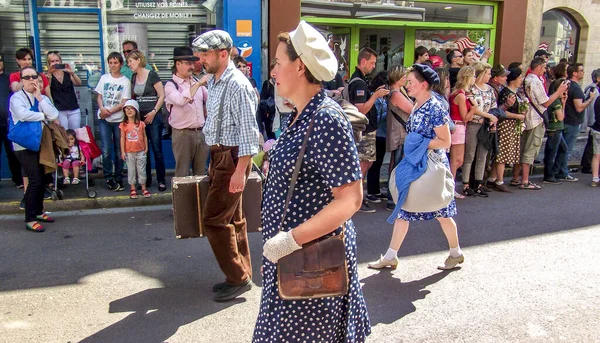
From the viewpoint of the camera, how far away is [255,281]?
185 inches

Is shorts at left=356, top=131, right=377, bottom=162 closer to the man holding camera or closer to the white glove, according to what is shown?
the man holding camera

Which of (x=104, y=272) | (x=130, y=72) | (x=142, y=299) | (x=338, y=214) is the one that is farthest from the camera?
(x=130, y=72)

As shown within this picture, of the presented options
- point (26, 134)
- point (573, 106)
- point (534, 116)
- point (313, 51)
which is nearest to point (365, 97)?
point (534, 116)

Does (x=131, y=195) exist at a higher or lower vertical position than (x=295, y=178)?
lower

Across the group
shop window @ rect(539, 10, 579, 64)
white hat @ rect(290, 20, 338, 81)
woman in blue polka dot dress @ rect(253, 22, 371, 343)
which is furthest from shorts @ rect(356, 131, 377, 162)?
shop window @ rect(539, 10, 579, 64)

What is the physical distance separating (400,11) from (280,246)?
9.07m

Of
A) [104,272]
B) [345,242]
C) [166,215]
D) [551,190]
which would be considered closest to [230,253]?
[104,272]

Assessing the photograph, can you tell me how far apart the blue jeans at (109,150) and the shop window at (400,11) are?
3.89m

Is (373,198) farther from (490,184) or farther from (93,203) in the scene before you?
(93,203)

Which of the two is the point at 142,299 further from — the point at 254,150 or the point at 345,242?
the point at 345,242

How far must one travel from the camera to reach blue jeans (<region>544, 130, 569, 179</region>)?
877cm

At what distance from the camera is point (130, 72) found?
8156 mm

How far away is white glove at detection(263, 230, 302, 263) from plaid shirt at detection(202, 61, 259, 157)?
186 centimetres

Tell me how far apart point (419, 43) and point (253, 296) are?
794 cm
